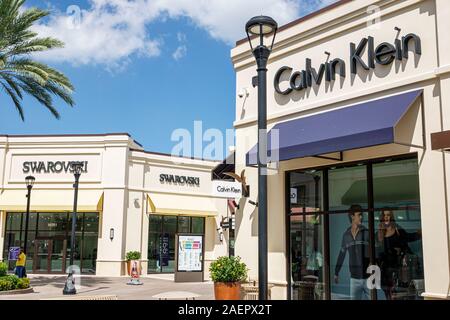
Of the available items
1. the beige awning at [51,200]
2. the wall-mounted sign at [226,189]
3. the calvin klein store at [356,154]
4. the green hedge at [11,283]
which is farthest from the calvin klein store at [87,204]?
the wall-mounted sign at [226,189]

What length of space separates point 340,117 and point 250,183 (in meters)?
3.67

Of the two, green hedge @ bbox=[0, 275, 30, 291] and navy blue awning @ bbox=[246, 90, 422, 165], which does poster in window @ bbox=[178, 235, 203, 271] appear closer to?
green hedge @ bbox=[0, 275, 30, 291]

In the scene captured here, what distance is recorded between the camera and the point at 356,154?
38.3 ft

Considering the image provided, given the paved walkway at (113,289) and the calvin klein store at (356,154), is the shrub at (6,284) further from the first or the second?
the calvin klein store at (356,154)

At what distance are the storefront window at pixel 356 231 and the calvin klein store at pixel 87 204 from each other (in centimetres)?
1904

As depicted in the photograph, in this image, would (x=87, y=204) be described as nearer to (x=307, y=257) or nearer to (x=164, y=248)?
(x=164, y=248)

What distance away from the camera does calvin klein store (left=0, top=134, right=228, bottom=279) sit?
99.2 ft

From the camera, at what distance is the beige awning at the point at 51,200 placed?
1179 inches

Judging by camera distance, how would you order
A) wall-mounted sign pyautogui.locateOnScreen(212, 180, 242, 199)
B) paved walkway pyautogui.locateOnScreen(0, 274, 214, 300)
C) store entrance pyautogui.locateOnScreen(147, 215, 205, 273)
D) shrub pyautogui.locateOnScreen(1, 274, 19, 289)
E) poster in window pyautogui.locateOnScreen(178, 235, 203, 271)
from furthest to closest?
store entrance pyautogui.locateOnScreen(147, 215, 205, 273) → poster in window pyautogui.locateOnScreen(178, 235, 203, 271) → shrub pyautogui.locateOnScreen(1, 274, 19, 289) → paved walkway pyautogui.locateOnScreen(0, 274, 214, 300) → wall-mounted sign pyautogui.locateOnScreen(212, 180, 242, 199)

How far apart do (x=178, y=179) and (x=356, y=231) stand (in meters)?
23.1

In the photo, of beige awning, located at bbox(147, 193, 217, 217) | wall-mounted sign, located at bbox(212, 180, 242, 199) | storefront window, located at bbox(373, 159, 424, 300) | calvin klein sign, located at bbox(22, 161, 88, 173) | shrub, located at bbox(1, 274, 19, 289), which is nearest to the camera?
storefront window, located at bbox(373, 159, 424, 300)

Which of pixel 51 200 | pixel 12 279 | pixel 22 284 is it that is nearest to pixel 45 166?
pixel 51 200

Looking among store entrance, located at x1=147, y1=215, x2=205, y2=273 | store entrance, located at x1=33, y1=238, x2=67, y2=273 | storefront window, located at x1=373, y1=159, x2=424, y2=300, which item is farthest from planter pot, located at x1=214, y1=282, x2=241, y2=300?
store entrance, located at x1=33, y1=238, x2=67, y2=273

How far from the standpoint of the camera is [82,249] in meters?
30.9
